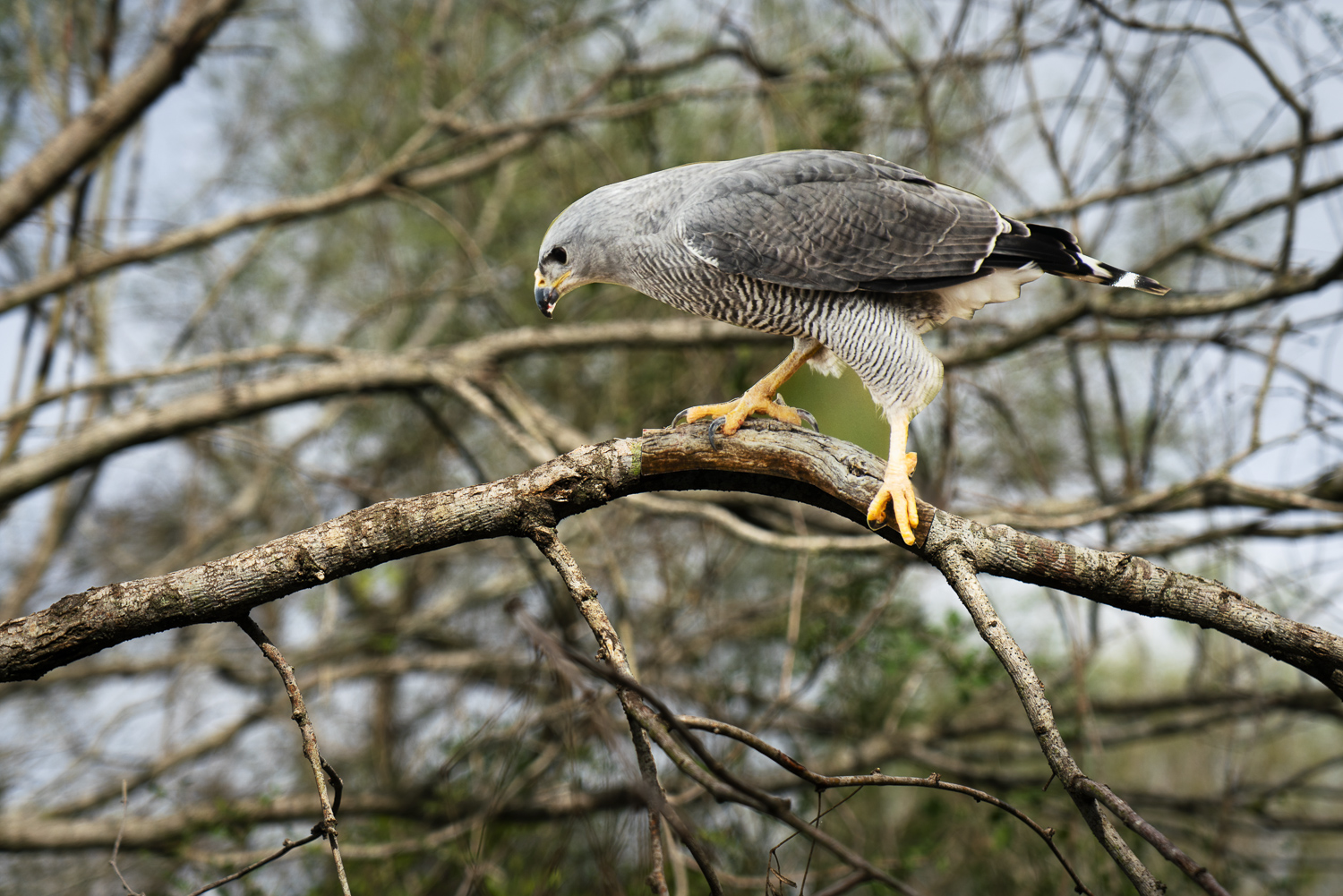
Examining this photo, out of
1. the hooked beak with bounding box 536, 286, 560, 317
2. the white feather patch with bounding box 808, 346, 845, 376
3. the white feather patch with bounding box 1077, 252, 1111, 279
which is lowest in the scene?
the hooked beak with bounding box 536, 286, 560, 317

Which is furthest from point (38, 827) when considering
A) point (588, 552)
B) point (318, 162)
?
point (318, 162)

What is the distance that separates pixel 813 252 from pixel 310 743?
1954mm

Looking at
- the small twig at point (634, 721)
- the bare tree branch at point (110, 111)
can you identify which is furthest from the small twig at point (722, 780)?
the bare tree branch at point (110, 111)

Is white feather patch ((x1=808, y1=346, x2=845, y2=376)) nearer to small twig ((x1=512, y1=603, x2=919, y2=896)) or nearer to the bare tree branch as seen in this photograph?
small twig ((x1=512, y1=603, x2=919, y2=896))

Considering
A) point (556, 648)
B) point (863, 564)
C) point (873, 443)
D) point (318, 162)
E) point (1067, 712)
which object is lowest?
point (556, 648)

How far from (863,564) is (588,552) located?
230 centimetres

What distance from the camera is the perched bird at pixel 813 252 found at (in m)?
2.78

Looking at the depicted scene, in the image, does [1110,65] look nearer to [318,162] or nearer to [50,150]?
[50,150]

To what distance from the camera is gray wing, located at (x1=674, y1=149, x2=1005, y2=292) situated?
2.77 meters

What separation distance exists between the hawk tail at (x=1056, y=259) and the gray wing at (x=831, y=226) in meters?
0.06

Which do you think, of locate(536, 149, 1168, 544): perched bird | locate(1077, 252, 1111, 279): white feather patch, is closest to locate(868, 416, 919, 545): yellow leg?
locate(536, 149, 1168, 544): perched bird

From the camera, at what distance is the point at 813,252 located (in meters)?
2.81

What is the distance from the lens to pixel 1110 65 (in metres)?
4.24

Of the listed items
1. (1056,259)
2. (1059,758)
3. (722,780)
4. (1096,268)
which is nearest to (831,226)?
(1056,259)
